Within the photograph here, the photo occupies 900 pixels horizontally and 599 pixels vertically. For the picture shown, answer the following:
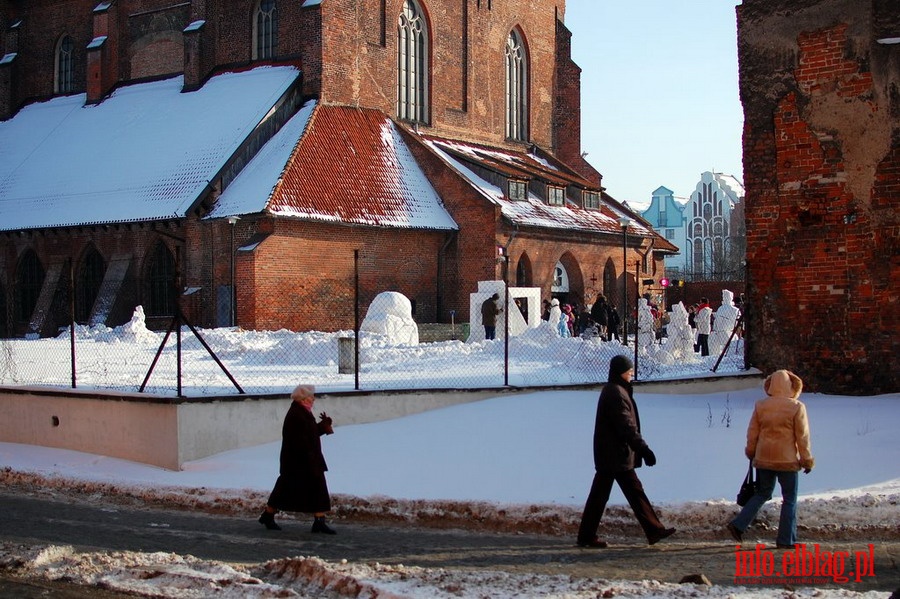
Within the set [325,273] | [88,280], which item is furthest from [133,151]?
[325,273]

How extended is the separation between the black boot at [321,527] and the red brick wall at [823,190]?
27.2 feet

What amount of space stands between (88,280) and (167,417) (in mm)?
23590

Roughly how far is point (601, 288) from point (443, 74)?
9.93m

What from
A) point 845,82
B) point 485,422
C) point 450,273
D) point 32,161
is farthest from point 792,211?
point 32,161

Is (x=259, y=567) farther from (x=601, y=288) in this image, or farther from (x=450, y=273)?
(x=601, y=288)

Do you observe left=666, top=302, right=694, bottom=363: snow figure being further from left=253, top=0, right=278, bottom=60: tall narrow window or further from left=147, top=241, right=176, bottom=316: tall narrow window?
left=253, top=0, right=278, bottom=60: tall narrow window

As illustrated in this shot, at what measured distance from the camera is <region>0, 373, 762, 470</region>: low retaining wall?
13227 millimetres

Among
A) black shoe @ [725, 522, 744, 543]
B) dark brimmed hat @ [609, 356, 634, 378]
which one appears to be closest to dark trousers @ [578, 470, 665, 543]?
black shoe @ [725, 522, 744, 543]

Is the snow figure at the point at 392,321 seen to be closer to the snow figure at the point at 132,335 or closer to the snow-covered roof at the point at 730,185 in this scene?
the snow figure at the point at 132,335

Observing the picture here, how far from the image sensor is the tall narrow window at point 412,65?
3862 centimetres

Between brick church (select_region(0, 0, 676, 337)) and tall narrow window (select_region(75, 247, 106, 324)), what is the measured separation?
74 mm

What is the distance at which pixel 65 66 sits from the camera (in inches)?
1722

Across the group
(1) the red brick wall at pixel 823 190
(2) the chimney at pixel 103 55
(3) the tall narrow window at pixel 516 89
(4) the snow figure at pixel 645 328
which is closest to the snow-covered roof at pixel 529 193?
(3) the tall narrow window at pixel 516 89

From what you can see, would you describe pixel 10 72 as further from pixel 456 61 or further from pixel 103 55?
pixel 456 61
